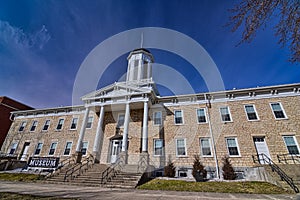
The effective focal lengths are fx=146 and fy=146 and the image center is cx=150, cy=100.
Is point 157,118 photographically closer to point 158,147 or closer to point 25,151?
point 158,147

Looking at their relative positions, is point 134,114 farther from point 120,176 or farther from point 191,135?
point 120,176

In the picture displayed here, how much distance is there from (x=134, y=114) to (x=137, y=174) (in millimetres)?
7991

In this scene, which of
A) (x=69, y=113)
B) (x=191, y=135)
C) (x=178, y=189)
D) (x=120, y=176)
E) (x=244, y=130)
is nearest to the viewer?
(x=178, y=189)

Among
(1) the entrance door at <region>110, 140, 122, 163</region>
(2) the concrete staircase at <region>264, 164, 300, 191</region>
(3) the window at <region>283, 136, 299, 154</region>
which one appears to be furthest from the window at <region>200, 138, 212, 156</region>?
(1) the entrance door at <region>110, 140, 122, 163</region>

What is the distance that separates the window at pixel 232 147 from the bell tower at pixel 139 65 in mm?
12772

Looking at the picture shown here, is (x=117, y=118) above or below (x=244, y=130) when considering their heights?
above

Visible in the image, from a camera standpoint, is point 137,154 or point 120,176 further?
point 137,154

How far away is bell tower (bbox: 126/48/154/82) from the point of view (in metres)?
21.9

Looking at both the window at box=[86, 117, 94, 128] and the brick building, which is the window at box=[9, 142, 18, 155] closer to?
the brick building

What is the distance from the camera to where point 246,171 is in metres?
11.8

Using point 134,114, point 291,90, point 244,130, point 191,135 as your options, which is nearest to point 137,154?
point 134,114

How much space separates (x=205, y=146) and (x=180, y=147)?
236 cm

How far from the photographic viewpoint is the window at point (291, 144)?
39.1 feet

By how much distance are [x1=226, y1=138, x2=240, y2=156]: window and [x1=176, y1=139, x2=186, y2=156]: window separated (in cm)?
399
